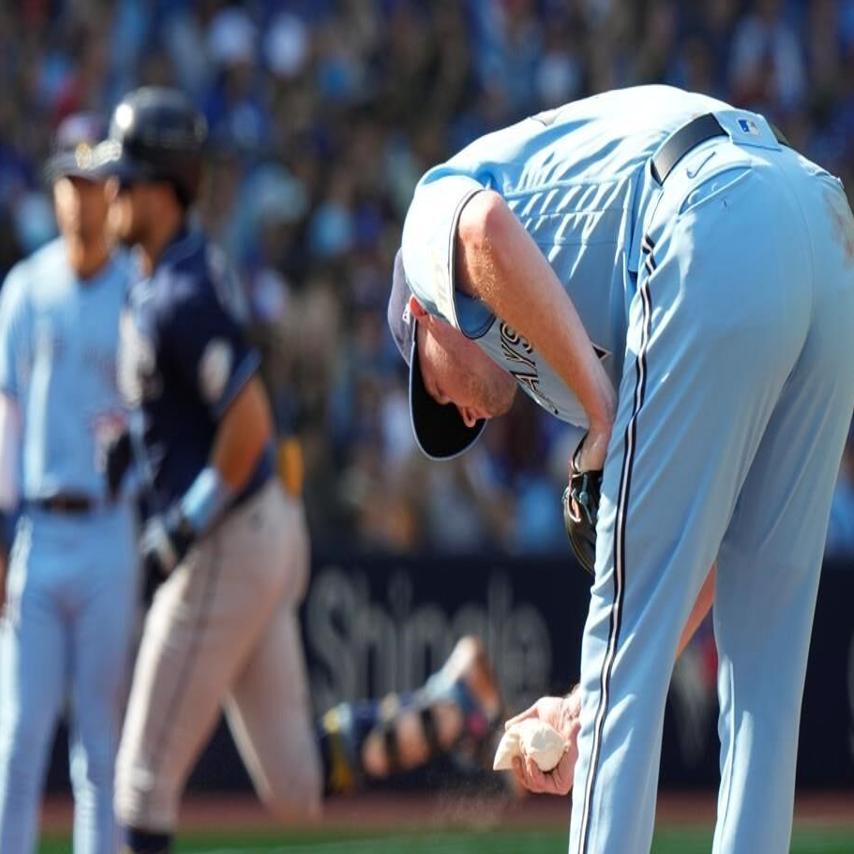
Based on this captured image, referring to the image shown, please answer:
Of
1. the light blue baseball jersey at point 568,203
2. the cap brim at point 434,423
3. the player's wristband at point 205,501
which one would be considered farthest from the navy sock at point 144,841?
the light blue baseball jersey at point 568,203

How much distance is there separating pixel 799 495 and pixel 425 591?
320 inches

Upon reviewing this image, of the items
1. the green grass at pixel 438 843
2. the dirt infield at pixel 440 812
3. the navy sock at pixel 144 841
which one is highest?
the navy sock at pixel 144 841

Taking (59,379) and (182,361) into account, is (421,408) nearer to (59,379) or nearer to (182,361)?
(182,361)

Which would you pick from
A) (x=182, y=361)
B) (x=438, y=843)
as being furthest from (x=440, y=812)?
(x=182, y=361)

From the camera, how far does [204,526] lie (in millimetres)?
6352

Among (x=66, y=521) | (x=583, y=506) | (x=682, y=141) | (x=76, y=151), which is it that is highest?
(x=682, y=141)

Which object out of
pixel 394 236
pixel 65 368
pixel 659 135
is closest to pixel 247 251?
pixel 394 236

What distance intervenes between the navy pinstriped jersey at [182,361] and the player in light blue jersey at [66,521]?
22.5 inches

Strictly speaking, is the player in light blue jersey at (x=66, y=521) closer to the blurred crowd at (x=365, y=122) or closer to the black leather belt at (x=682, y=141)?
the black leather belt at (x=682, y=141)

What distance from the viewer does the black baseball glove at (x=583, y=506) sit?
3.71 m

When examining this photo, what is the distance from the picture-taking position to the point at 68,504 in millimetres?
7105

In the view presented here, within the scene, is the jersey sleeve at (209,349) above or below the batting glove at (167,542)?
above

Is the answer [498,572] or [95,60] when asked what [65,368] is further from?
[95,60]

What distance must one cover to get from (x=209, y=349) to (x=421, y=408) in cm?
238
